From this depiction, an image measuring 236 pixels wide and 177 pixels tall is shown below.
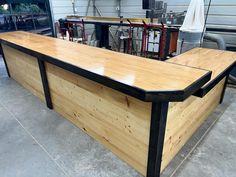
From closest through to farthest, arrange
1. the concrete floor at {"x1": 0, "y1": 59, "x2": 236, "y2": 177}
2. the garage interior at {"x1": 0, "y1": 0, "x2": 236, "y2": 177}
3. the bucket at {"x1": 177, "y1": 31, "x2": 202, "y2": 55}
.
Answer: the garage interior at {"x1": 0, "y1": 0, "x2": 236, "y2": 177} < the concrete floor at {"x1": 0, "y1": 59, "x2": 236, "y2": 177} < the bucket at {"x1": 177, "y1": 31, "x2": 202, "y2": 55}

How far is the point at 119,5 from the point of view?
A: 5.97 metres

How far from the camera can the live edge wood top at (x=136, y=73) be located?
1.09m

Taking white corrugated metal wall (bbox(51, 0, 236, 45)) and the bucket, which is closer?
the bucket

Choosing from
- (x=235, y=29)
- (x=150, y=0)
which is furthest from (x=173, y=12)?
(x=235, y=29)

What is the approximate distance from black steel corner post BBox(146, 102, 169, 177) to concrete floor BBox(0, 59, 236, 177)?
0.70 feet

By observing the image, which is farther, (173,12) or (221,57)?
(173,12)

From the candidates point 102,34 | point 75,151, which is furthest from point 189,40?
point 102,34

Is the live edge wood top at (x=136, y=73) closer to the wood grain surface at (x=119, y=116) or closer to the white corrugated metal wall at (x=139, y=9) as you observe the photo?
the wood grain surface at (x=119, y=116)

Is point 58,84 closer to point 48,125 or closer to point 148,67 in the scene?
point 48,125

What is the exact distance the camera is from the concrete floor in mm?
1587

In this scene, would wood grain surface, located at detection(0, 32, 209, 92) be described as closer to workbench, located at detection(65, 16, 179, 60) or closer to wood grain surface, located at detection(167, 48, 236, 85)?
wood grain surface, located at detection(167, 48, 236, 85)

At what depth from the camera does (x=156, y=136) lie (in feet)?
4.09

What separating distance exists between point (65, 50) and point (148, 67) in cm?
105

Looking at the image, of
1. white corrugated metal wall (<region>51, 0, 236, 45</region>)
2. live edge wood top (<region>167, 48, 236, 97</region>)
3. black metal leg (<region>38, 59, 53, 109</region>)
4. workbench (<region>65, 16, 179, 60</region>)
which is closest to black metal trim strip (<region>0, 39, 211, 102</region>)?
live edge wood top (<region>167, 48, 236, 97</region>)
